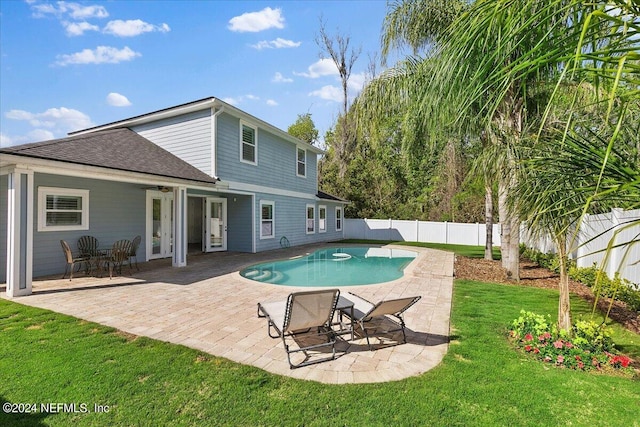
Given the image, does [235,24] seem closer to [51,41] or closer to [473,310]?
[51,41]

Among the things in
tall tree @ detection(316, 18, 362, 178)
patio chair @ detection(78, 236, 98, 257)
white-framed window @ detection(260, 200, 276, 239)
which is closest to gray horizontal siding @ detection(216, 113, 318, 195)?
white-framed window @ detection(260, 200, 276, 239)

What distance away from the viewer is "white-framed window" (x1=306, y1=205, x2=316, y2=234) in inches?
774

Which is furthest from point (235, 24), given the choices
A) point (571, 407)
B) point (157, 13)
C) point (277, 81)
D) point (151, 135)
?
point (571, 407)

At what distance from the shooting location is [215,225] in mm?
14625

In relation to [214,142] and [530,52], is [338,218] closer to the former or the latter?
[214,142]

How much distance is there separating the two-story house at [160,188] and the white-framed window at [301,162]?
0.19 ft

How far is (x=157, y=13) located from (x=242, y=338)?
12.3 metres

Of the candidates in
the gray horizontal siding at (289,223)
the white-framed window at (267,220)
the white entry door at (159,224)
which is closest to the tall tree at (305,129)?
the gray horizontal siding at (289,223)

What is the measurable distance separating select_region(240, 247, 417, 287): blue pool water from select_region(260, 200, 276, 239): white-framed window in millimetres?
2419

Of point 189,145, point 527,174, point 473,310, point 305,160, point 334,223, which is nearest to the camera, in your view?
point 527,174

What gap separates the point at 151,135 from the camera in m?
13.4

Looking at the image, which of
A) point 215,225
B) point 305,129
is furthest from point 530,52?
point 305,129

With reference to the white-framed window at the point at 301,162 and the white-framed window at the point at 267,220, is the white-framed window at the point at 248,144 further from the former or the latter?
the white-framed window at the point at 301,162

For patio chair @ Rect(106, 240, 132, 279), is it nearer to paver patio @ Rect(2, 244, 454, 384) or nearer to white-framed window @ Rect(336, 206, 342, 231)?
paver patio @ Rect(2, 244, 454, 384)
